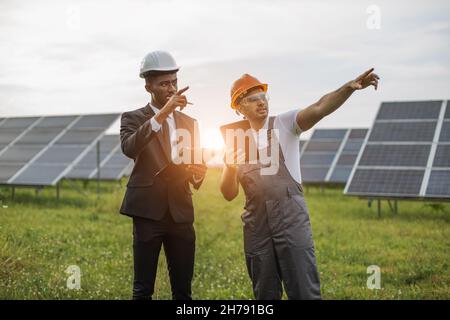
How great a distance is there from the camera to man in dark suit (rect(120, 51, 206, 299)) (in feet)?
13.2

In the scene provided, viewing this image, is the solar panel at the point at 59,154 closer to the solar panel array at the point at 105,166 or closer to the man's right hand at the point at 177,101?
the solar panel array at the point at 105,166

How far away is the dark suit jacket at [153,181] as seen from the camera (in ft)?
13.3

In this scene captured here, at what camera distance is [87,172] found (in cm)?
2039

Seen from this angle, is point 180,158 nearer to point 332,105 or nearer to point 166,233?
point 166,233

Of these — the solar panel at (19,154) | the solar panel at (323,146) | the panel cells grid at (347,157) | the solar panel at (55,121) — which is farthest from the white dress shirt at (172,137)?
the solar panel at (323,146)

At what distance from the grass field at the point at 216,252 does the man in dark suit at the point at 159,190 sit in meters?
2.00

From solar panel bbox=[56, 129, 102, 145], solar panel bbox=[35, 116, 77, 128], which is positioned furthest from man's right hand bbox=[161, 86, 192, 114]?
solar panel bbox=[35, 116, 77, 128]

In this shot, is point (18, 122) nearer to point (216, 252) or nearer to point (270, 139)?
point (216, 252)

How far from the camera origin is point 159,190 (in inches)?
161

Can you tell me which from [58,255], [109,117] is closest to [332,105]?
[58,255]

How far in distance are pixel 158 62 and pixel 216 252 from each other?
208 inches

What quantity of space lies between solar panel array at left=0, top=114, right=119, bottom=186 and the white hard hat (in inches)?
431
